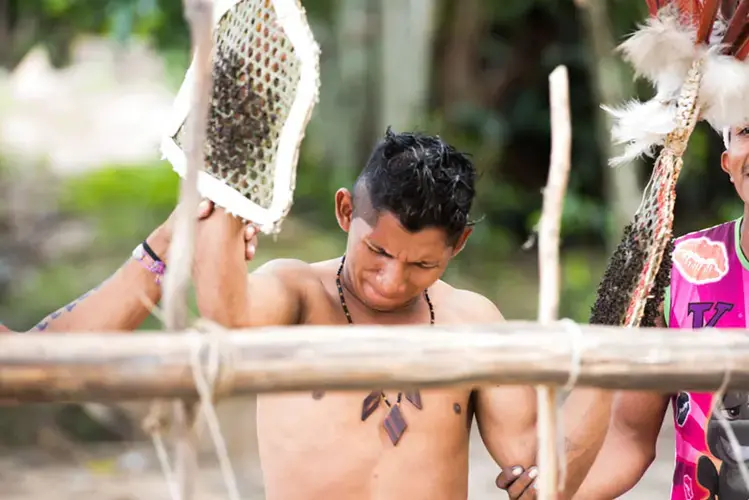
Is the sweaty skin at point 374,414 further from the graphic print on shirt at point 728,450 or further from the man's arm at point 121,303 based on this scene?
the graphic print on shirt at point 728,450

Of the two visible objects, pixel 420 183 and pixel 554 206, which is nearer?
pixel 554 206

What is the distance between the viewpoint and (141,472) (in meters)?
5.34

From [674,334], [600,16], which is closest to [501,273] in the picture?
[600,16]

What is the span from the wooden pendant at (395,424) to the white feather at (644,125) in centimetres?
65

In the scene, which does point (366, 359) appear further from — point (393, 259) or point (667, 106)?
point (667, 106)

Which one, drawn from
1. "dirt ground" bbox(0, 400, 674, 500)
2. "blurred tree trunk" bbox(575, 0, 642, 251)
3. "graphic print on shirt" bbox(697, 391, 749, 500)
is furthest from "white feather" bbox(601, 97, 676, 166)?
"blurred tree trunk" bbox(575, 0, 642, 251)

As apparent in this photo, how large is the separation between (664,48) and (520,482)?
2.89 feet

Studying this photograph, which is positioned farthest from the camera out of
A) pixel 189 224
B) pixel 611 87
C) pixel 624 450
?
pixel 611 87

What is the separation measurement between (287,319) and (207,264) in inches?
12.1

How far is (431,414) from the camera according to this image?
6.42 ft

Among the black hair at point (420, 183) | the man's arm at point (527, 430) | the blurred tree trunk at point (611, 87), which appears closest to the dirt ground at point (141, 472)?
the blurred tree trunk at point (611, 87)

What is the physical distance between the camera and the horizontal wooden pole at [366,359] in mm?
1251

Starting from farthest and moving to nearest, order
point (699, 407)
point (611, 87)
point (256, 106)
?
point (611, 87) → point (699, 407) → point (256, 106)

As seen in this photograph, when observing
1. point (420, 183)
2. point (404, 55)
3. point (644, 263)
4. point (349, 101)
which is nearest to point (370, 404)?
point (420, 183)
